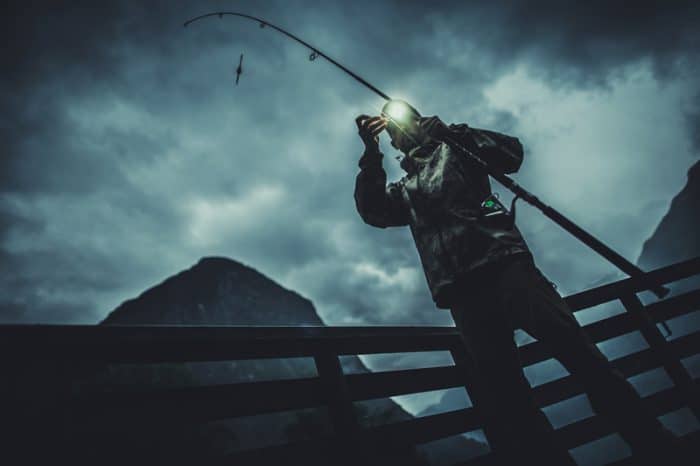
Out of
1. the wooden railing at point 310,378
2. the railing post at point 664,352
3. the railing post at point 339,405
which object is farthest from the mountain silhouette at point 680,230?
the railing post at point 339,405

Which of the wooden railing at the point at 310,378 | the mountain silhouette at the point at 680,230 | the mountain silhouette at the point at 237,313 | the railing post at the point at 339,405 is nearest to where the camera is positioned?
the wooden railing at the point at 310,378

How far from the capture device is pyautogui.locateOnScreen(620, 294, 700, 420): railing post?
9.49ft

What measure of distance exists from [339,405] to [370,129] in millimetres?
2050

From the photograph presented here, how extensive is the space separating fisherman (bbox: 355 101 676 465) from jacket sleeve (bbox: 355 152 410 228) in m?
0.21

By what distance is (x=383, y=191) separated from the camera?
2.78 m

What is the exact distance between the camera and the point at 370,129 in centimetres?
278

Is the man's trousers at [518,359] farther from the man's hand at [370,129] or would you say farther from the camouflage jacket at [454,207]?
the man's hand at [370,129]

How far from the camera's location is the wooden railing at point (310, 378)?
145 centimetres

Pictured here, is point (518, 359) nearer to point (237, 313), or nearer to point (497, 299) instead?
point (497, 299)

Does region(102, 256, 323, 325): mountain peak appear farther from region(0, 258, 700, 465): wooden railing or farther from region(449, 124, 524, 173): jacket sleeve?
region(449, 124, 524, 173): jacket sleeve

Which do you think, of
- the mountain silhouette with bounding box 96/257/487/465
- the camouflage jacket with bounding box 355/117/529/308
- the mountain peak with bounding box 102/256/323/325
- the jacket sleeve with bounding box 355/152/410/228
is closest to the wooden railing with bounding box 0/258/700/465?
the camouflage jacket with bounding box 355/117/529/308

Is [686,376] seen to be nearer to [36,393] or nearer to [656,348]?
[656,348]

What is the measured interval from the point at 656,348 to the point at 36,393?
4.47 m

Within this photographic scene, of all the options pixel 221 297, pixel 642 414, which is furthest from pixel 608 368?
pixel 221 297
